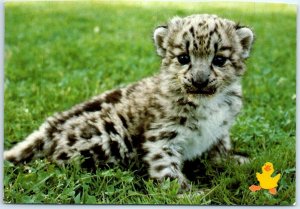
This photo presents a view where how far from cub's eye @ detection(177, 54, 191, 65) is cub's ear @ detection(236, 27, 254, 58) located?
0.36 m

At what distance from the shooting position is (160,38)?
443 centimetres

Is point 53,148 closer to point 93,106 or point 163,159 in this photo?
point 93,106

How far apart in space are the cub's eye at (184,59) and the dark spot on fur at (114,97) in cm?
54

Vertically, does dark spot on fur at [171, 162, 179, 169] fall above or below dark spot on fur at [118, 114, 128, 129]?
below

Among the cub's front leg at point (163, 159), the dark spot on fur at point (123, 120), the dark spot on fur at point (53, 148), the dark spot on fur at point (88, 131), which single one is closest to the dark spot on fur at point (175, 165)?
the cub's front leg at point (163, 159)

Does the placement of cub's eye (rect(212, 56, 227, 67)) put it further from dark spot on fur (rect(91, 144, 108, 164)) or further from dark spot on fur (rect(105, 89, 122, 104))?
dark spot on fur (rect(91, 144, 108, 164))

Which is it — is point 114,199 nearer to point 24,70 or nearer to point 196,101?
point 196,101

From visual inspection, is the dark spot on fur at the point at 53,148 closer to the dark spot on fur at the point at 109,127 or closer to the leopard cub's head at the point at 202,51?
the dark spot on fur at the point at 109,127

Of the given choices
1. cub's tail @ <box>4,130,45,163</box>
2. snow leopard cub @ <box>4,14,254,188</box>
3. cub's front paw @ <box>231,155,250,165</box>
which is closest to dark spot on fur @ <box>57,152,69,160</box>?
snow leopard cub @ <box>4,14,254,188</box>

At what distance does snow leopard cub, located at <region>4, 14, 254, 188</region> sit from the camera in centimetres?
425

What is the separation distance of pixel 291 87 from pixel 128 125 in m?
1.39

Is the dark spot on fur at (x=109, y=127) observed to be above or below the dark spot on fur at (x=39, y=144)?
above

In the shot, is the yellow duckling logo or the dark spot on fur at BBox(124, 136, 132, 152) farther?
the dark spot on fur at BBox(124, 136, 132, 152)

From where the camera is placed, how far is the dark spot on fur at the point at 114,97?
461 cm
